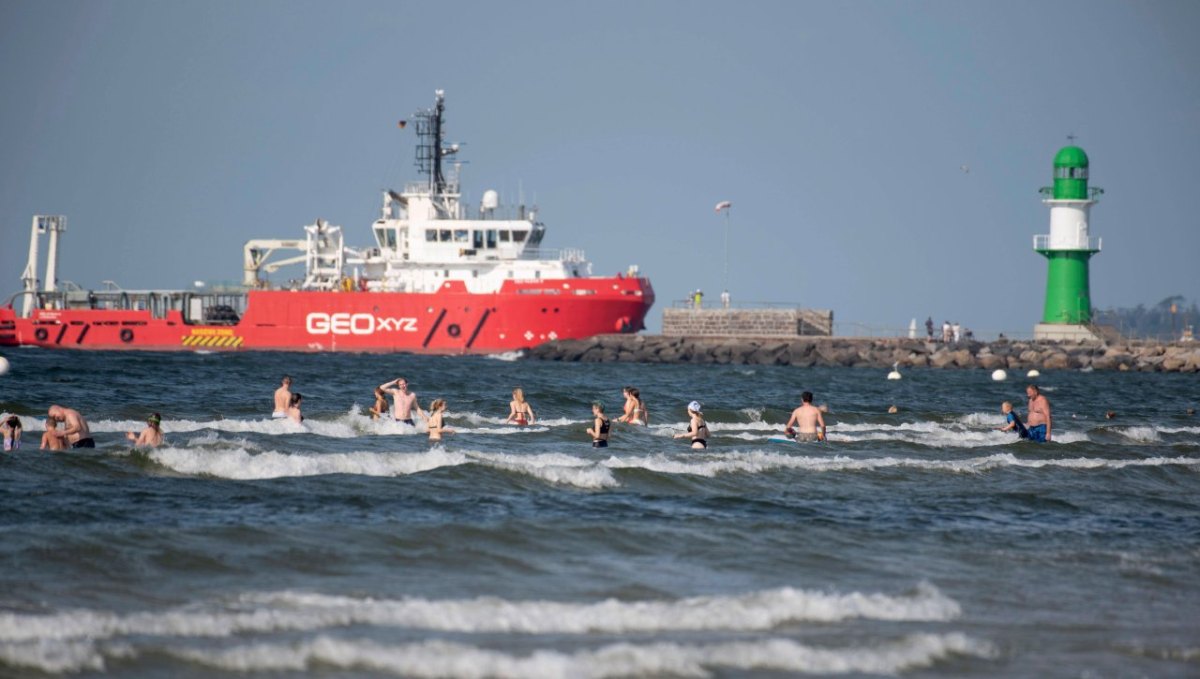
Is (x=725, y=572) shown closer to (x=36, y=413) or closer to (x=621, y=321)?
(x=36, y=413)

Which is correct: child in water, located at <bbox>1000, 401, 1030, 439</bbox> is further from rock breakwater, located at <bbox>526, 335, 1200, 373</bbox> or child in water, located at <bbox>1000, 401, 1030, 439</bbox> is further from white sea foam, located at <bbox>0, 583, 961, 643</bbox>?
rock breakwater, located at <bbox>526, 335, 1200, 373</bbox>

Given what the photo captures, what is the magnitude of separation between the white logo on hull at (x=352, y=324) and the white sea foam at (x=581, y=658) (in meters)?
47.6

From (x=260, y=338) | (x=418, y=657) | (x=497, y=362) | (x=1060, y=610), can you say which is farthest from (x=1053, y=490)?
(x=260, y=338)

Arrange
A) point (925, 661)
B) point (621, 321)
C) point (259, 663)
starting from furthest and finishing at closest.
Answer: point (621, 321)
point (925, 661)
point (259, 663)

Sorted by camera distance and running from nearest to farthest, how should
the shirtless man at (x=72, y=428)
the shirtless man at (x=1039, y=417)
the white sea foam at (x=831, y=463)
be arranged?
the shirtless man at (x=72, y=428) → the white sea foam at (x=831, y=463) → the shirtless man at (x=1039, y=417)

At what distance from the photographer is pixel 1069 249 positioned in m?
57.7

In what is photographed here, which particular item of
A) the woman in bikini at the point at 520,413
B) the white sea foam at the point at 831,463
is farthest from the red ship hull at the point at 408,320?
the white sea foam at the point at 831,463

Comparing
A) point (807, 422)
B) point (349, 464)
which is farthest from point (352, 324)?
point (349, 464)

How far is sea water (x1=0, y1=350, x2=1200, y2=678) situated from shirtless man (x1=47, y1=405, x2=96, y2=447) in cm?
51

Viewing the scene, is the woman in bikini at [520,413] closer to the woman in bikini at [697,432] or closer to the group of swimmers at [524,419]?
the group of swimmers at [524,419]

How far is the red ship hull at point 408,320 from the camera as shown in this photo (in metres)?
55.2

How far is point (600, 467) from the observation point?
17.7 metres

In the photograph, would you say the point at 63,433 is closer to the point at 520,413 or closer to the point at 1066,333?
the point at 520,413

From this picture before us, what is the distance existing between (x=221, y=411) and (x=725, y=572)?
688 inches
